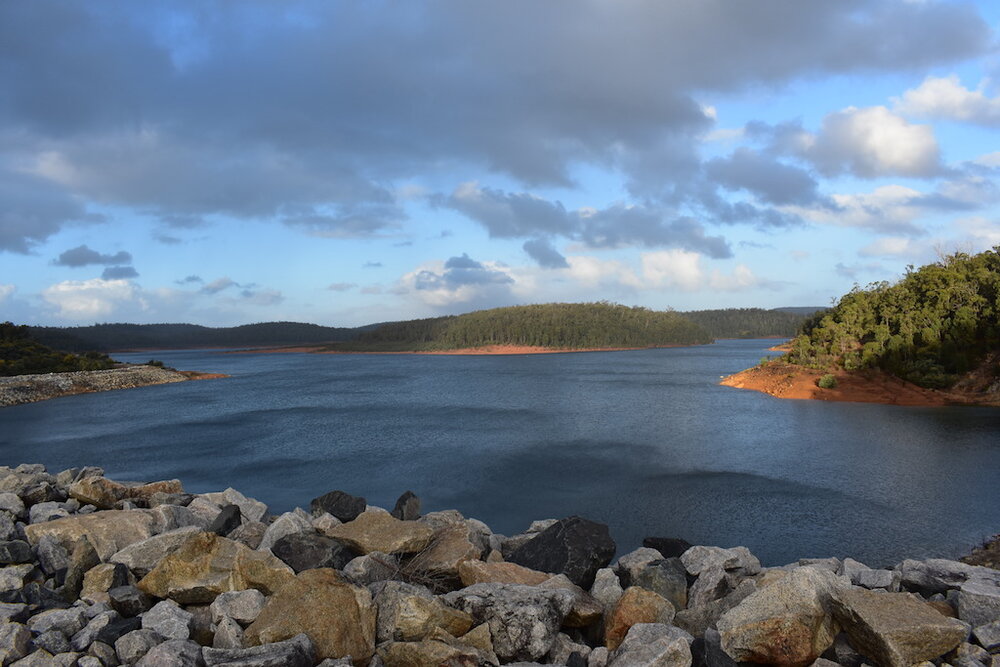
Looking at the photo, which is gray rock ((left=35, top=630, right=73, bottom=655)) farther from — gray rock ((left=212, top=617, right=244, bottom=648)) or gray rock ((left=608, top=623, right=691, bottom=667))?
gray rock ((left=608, top=623, right=691, bottom=667))

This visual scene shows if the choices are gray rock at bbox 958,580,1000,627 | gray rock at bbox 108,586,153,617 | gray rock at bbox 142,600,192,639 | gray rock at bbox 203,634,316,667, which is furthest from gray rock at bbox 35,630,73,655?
gray rock at bbox 958,580,1000,627

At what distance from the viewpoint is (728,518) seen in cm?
1482

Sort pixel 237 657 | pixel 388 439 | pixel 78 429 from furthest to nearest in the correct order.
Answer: pixel 78 429
pixel 388 439
pixel 237 657

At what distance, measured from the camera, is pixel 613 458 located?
22.0 meters

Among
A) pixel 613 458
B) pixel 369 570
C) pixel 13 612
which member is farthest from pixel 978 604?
pixel 613 458

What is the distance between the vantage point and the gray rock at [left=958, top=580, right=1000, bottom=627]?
6.47 meters

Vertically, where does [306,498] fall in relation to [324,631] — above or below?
below

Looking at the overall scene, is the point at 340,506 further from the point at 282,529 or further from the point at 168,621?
the point at 168,621

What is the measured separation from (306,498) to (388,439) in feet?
32.6

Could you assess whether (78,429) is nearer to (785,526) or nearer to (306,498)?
(306,498)

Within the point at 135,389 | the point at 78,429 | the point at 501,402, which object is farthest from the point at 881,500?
the point at 135,389

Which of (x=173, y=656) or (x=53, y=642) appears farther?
(x=53, y=642)

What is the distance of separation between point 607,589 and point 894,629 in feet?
9.66

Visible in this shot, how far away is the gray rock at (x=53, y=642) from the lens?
586 cm
